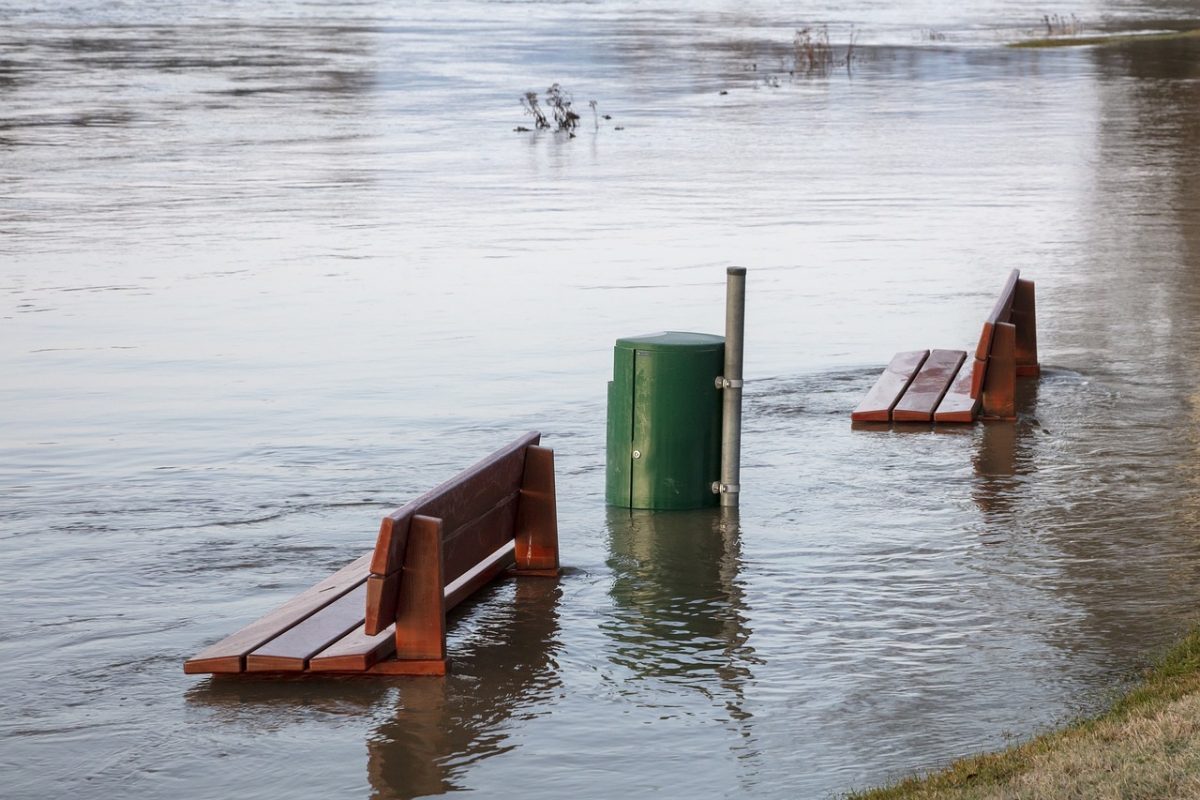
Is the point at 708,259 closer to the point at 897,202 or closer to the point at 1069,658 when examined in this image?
the point at 897,202

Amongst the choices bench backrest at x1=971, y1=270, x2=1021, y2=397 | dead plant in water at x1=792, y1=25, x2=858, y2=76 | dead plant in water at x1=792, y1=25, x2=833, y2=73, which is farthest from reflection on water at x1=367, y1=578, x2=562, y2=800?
dead plant in water at x1=792, y1=25, x2=833, y2=73

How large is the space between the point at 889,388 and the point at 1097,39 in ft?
160

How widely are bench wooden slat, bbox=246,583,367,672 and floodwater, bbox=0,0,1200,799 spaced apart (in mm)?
99

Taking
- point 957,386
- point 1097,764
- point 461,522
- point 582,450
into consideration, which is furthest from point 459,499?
point 957,386

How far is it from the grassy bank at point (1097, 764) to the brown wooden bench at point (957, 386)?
457 cm

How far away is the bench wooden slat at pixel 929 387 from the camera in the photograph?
10.3 meters

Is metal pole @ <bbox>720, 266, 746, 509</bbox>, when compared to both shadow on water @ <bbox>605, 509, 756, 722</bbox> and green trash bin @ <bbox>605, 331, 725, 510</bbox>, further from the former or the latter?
shadow on water @ <bbox>605, 509, 756, 722</bbox>

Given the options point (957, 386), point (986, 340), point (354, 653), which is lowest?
point (354, 653)

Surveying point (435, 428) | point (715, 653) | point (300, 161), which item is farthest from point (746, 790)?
point (300, 161)

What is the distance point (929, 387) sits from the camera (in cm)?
1073

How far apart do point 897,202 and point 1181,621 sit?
14.8m

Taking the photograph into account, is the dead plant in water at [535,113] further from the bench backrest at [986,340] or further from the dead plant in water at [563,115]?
the bench backrest at [986,340]

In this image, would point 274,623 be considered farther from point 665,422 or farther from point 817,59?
point 817,59

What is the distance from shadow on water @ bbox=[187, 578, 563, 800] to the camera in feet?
18.2
